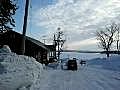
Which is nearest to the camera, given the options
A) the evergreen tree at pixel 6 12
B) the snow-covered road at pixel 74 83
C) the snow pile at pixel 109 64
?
the snow-covered road at pixel 74 83

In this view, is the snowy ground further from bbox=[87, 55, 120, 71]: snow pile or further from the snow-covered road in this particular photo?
bbox=[87, 55, 120, 71]: snow pile

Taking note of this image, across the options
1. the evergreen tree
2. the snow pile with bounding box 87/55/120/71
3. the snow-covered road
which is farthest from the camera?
the snow pile with bounding box 87/55/120/71

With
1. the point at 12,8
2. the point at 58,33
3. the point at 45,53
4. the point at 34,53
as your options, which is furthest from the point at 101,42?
the point at 12,8

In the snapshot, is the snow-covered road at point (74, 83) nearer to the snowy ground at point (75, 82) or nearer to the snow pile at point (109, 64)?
the snowy ground at point (75, 82)

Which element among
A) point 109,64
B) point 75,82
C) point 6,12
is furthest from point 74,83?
point 109,64

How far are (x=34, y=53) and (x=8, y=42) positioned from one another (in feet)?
17.2

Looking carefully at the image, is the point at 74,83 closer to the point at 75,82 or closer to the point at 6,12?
the point at 75,82

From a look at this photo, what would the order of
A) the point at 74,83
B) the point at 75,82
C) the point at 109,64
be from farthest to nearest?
the point at 109,64 < the point at 75,82 < the point at 74,83

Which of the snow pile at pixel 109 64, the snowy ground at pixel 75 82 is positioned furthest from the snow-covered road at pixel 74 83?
the snow pile at pixel 109 64

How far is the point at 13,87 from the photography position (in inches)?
478

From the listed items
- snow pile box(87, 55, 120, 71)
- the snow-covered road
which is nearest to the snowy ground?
the snow-covered road

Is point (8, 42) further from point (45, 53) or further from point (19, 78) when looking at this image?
point (19, 78)

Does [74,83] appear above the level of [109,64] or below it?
above

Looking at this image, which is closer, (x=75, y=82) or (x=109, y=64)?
(x=75, y=82)
